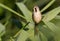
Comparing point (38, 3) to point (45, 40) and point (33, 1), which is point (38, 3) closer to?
point (33, 1)

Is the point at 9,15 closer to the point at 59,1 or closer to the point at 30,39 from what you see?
the point at 59,1

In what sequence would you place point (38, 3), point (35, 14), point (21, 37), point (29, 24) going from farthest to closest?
1. point (38, 3)
2. point (29, 24)
3. point (21, 37)
4. point (35, 14)

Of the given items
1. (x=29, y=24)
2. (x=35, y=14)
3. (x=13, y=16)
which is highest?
(x=35, y=14)

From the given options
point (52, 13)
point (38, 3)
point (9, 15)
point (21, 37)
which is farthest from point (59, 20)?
point (9, 15)

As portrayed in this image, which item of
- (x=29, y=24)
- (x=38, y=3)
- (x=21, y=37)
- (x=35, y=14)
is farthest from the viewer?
(x=38, y=3)

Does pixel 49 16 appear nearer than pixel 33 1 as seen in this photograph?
Yes

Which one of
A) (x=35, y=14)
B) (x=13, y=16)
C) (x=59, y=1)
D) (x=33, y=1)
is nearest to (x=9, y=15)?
(x=13, y=16)

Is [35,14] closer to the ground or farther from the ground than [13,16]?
farther from the ground

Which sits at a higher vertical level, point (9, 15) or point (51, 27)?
point (51, 27)

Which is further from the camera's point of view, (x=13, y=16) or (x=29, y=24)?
(x=13, y=16)
